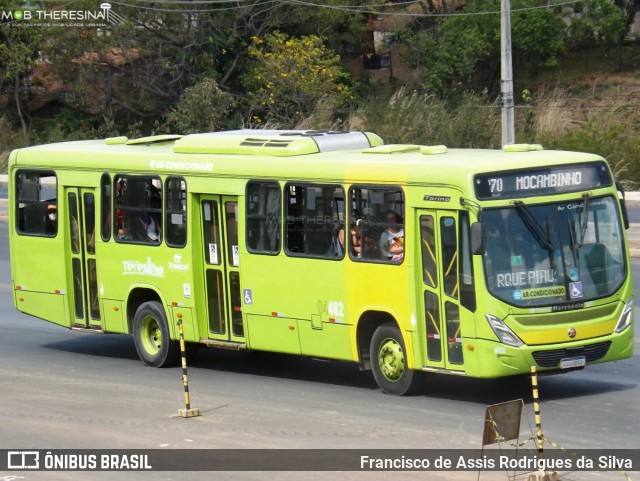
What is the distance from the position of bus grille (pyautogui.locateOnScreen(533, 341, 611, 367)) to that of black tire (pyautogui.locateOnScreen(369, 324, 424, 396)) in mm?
1425

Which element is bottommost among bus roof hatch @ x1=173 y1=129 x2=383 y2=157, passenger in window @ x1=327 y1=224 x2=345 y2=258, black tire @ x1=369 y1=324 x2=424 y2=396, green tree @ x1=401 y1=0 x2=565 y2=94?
black tire @ x1=369 y1=324 x2=424 y2=396

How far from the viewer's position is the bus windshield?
41.2 feet

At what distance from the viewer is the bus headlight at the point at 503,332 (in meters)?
12.4

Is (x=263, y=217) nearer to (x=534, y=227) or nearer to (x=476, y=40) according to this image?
(x=534, y=227)

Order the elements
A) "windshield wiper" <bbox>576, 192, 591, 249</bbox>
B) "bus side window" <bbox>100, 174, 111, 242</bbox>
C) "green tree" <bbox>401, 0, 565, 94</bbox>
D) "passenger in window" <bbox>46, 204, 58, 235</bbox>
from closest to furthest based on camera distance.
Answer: "windshield wiper" <bbox>576, 192, 591, 249</bbox>
"bus side window" <bbox>100, 174, 111, 242</bbox>
"passenger in window" <bbox>46, 204, 58, 235</bbox>
"green tree" <bbox>401, 0, 565, 94</bbox>

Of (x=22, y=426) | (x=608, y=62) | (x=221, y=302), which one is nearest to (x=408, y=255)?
(x=221, y=302)

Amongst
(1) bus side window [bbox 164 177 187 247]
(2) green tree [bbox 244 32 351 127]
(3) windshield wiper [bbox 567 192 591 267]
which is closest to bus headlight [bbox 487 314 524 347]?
(3) windshield wiper [bbox 567 192 591 267]

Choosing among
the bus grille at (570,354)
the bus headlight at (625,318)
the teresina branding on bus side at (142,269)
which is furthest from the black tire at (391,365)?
the teresina branding on bus side at (142,269)

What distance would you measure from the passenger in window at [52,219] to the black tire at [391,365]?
5.77m

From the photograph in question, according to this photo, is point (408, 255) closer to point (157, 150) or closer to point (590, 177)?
point (590, 177)

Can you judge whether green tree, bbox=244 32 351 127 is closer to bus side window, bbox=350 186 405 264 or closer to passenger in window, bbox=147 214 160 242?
passenger in window, bbox=147 214 160 242

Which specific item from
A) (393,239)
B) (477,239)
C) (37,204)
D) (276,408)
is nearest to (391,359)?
(393,239)

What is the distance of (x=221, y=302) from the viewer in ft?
50.6

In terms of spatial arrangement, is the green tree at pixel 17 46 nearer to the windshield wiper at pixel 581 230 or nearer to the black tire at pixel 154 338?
the black tire at pixel 154 338
